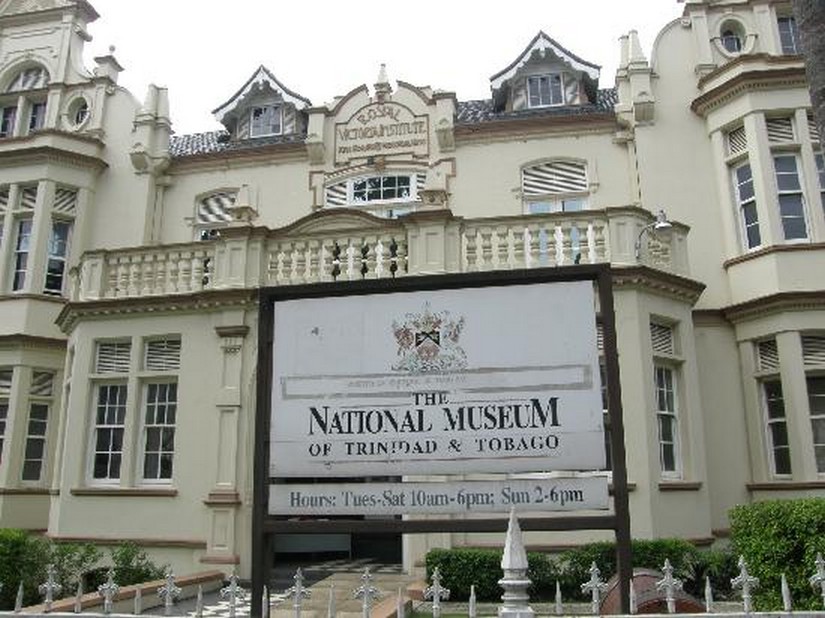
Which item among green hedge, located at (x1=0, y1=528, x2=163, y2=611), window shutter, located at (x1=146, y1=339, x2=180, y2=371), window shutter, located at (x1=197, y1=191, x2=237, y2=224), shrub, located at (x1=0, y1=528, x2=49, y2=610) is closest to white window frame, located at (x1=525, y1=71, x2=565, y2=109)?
window shutter, located at (x1=197, y1=191, x2=237, y2=224)

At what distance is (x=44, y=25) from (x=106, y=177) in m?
4.93

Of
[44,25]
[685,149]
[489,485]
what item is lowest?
[489,485]

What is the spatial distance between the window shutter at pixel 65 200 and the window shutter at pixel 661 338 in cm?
1294

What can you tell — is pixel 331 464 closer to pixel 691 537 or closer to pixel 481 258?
pixel 481 258

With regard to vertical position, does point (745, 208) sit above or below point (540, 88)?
below

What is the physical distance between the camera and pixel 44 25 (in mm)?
19656

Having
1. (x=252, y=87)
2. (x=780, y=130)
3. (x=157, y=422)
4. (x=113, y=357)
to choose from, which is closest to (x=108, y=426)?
(x=157, y=422)

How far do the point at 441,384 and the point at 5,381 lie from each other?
13999 millimetres

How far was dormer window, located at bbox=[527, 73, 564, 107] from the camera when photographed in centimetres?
1791

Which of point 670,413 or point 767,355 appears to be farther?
point 767,355

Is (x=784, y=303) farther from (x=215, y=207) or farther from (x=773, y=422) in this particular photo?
(x=215, y=207)

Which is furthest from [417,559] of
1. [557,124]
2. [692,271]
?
[557,124]

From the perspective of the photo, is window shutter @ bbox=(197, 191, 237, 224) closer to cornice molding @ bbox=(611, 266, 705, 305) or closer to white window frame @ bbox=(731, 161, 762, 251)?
cornice molding @ bbox=(611, 266, 705, 305)

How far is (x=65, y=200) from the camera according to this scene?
1761 cm
